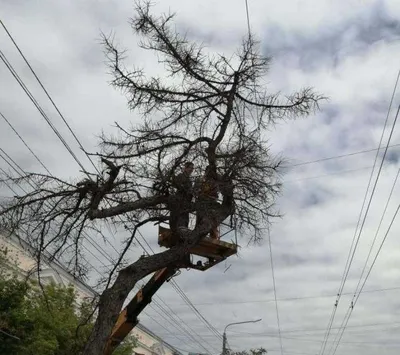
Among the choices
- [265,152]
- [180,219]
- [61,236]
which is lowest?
[61,236]

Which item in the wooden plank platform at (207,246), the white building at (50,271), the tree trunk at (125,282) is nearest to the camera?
the tree trunk at (125,282)

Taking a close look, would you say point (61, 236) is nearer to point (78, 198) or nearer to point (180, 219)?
point (78, 198)

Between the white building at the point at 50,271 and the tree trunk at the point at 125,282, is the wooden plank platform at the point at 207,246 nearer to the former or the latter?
the tree trunk at the point at 125,282

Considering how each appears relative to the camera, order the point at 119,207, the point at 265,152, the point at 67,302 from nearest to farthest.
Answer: the point at 119,207, the point at 265,152, the point at 67,302

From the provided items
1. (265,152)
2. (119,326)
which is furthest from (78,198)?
(119,326)

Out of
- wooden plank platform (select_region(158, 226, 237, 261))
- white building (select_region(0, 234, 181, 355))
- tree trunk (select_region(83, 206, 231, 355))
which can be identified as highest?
white building (select_region(0, 234, 181, 355))

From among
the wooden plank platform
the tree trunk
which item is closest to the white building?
the wooden plank platform

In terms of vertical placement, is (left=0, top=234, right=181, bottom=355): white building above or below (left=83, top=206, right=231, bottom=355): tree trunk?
above

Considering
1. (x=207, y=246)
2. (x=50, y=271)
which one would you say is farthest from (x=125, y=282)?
(x=50, y=271)

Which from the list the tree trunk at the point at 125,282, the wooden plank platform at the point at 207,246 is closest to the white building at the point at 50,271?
the wooden plank platform at the point at 207,246

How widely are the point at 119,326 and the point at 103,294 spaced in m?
5.64

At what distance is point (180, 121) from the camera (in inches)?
444

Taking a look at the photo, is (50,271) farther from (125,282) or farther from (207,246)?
(125,282)

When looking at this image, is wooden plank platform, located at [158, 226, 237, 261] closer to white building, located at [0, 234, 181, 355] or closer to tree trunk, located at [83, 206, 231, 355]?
tree trunk, located at [83, 206, 231, 355]
